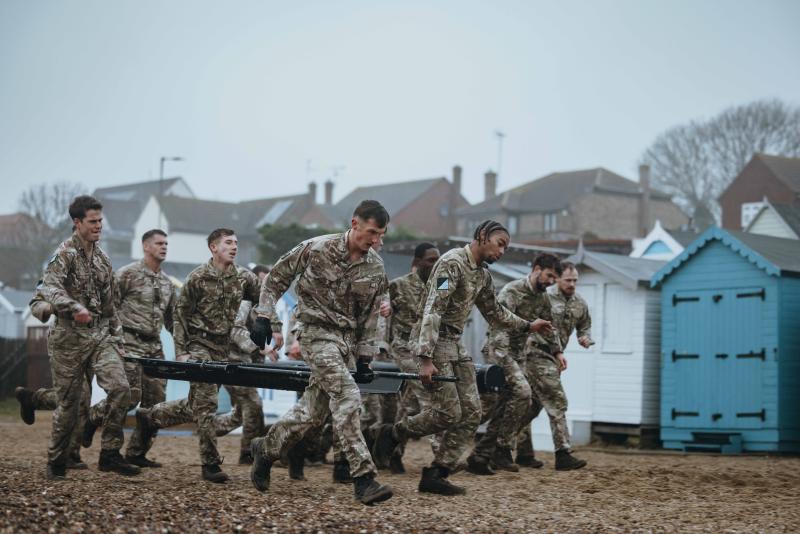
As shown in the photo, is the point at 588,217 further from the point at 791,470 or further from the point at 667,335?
the point at 791,470

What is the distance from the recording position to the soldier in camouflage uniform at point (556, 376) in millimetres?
12906

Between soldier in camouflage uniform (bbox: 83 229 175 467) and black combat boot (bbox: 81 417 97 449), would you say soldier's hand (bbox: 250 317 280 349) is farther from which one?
black combat boot (bbox: 81 417 97 449)

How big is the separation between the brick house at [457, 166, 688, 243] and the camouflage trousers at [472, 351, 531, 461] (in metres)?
60.2

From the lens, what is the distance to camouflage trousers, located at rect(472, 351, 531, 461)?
41.2 ft

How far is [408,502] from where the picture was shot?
893 centimetres

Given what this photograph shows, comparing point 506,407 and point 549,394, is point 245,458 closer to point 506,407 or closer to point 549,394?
point 506,407

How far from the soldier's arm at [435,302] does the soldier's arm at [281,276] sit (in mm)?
1172

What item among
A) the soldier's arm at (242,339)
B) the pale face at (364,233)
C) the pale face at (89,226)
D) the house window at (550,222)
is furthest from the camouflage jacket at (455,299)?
the house window at (550,222)

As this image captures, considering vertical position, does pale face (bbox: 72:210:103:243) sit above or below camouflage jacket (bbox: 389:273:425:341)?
Answer: above

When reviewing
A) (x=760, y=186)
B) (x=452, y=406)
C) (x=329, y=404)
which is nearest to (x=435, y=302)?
(x=452, y=406)

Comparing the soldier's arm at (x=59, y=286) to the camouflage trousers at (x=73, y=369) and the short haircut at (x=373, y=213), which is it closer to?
the camouflage trousers at (x=73, y=369)

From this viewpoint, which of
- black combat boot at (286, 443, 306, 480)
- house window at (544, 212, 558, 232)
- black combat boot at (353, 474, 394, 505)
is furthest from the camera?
house window at (544, 212, 558, 232)

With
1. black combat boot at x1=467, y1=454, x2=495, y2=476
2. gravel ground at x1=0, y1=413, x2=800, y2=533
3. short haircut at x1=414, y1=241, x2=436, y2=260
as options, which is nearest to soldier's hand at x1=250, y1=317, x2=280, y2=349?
gravel ground at x1=0, y1=413, x2=800, y2=533

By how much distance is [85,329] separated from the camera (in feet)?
31.9
